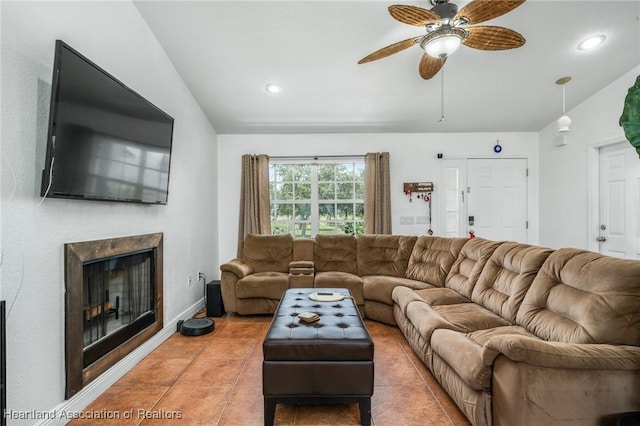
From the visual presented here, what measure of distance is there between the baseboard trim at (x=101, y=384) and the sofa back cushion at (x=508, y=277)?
9.42ft

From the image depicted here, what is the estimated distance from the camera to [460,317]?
237 cm

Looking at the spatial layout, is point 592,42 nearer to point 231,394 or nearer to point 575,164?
point 575,164

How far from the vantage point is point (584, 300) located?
1765mm

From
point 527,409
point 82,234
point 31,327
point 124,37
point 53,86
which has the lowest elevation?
point 527,409

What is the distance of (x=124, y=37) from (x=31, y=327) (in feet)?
7.08

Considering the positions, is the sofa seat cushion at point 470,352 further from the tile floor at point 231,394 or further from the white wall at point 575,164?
the white wall at point 575,164

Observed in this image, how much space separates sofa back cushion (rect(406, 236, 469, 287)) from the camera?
3424 millimetres

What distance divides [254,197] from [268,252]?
969 millimetres

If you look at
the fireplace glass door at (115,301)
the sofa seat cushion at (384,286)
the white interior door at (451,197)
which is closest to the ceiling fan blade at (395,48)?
the sofa seat cushion at (384,286)

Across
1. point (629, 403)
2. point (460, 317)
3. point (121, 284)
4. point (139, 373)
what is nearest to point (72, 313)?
point (121, 284)

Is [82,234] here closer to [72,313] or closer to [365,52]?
[72,313]

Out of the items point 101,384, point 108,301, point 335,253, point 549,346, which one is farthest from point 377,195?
point 101,384

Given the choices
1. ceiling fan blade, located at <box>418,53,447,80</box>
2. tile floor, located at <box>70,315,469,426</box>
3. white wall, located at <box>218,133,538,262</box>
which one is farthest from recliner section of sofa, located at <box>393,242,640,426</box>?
white wall, located at <box>218,133,538,262</box>

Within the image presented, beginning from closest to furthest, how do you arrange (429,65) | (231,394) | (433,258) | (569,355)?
(569,355) → (231,394) → (429,65) → (433,258)
